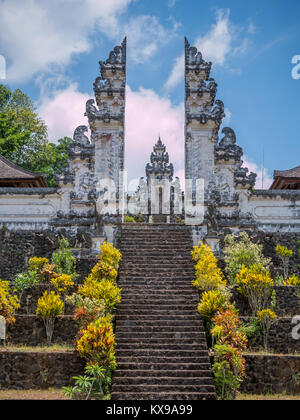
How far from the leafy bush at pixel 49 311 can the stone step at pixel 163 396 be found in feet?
7.88

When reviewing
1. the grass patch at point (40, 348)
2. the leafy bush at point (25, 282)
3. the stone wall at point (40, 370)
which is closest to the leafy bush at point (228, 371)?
the stone wall at point (40, 370)

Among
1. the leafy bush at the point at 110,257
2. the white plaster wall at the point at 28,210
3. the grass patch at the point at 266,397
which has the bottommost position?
the grass patch at the point at 266,397

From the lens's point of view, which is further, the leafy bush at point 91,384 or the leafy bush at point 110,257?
the leafy bush at point 110,257

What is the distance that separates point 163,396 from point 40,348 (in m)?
3.00

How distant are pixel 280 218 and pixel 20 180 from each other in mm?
10189

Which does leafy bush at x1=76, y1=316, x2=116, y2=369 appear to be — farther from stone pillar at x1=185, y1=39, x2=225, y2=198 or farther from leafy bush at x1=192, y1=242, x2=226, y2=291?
stone pillar at x1=185, y1=39, x2=225, y2=198

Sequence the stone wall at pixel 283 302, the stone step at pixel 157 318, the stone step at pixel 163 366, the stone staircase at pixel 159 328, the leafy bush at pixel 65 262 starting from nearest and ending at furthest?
the stone staircase at pixel 159 328 → the stone step at pixel 163 366 → the stone step at pixel 157 318 → the stone wall at pixel 283 302 → the leafy bush at pixel 65 262

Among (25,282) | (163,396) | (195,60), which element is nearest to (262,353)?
(163,396)

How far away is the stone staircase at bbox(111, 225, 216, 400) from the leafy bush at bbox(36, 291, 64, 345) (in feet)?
4.76

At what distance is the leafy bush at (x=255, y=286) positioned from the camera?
39.0 ft

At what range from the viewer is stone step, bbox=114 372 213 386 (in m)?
9.60

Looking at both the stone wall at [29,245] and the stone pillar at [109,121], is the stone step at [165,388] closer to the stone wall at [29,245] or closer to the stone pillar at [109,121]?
the stone wall at [29,245]

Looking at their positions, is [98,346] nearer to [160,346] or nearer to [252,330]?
[160,346]
